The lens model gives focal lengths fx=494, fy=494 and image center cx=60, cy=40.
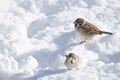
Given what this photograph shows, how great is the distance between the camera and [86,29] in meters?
8.77

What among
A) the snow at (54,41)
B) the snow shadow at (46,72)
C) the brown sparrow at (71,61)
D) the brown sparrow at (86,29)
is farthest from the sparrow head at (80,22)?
the snow shadow at (46,72)

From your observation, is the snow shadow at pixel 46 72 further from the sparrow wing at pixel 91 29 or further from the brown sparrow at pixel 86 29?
the sparrow wing at pixel 91 29

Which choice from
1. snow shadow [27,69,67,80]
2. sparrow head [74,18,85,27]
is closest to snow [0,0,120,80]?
snow shadow [27,69,67,80]

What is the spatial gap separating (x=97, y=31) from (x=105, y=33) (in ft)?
0.48

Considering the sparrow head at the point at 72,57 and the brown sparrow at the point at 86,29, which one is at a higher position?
the brown sparrow at the point at 86,29

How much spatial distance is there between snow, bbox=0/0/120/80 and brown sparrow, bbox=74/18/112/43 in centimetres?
11

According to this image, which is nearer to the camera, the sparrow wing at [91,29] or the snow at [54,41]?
the snow at [54,41]

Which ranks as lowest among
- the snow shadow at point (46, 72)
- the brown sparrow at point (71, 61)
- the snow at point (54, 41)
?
the snow shadow at point (46, 72)

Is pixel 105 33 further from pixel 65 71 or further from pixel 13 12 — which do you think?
pixel 13 12

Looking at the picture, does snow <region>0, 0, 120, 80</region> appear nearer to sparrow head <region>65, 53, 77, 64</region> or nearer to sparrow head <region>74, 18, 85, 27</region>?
sparrow head <region>65, 53, 77, 64</region>

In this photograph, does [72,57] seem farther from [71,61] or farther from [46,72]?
[46,72]

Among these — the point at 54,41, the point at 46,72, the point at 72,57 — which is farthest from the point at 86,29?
the point at 46,72

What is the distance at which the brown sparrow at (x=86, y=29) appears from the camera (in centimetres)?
877

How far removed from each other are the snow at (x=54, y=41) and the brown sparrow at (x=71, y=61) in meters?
0.09
